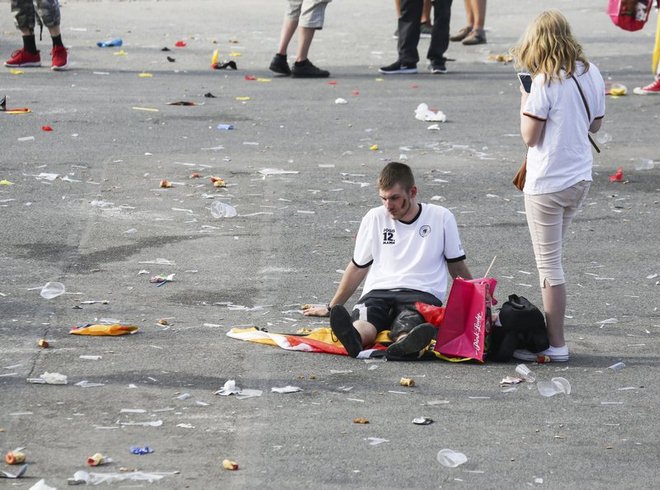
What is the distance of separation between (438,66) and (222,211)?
6120mm

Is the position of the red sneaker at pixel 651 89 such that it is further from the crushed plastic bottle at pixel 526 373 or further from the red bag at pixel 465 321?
the crushed plastic bottle at pixel 526 373

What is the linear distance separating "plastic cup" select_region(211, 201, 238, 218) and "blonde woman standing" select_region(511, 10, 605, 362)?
10.6 ft

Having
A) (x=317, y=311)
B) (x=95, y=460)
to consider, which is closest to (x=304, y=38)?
(x=317, y=311)

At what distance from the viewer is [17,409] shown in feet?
17.9

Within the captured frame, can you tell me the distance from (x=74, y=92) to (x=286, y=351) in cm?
760

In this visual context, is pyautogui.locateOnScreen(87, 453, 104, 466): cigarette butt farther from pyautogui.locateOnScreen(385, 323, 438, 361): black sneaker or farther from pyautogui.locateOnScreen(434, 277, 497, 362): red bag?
pyautogui.locateOnScreen(434, 277, 497, 362): red bag

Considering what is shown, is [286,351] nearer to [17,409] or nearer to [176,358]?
[176,358]

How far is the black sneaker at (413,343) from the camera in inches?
242

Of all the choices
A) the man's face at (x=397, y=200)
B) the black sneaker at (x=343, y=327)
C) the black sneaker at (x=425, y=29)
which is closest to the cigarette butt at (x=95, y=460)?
the black sneaker at (x=343, y=327)

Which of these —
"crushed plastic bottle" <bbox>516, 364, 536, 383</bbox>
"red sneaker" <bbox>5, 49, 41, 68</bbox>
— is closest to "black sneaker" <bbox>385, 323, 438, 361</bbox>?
"crushed plastic bottle" <bbox>516, 364, 536, 383</bbox>

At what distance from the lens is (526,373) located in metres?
6.07

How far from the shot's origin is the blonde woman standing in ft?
20.1

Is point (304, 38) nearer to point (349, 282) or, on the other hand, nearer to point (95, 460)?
point (349, 282)

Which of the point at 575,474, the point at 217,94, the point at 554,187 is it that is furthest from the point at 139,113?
the point at 575,474
